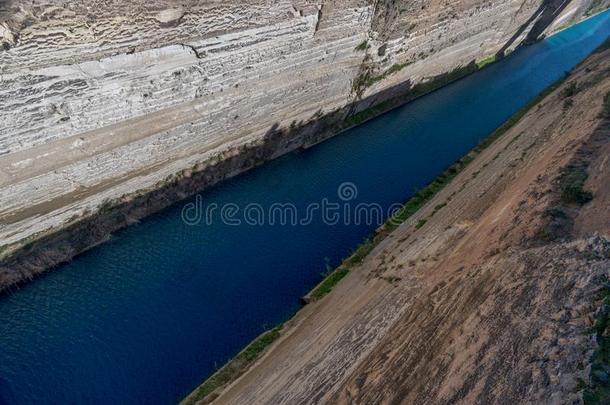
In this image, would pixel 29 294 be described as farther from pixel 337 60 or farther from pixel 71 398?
pixel 337 60

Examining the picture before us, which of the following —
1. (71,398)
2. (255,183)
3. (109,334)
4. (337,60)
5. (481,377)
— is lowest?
(481,377)

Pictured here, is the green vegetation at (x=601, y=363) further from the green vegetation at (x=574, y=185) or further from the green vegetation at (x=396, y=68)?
the green vegetation at (x=396, y=68)

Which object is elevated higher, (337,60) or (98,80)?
(98,80)

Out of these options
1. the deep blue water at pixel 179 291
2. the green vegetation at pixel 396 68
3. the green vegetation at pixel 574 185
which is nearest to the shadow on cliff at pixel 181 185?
the deep blue water at pixel 179 291

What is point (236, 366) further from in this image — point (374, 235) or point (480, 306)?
point (374, 235)

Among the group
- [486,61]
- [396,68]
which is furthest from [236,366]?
[486,61]

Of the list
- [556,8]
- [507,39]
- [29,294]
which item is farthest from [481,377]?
[556,8]
